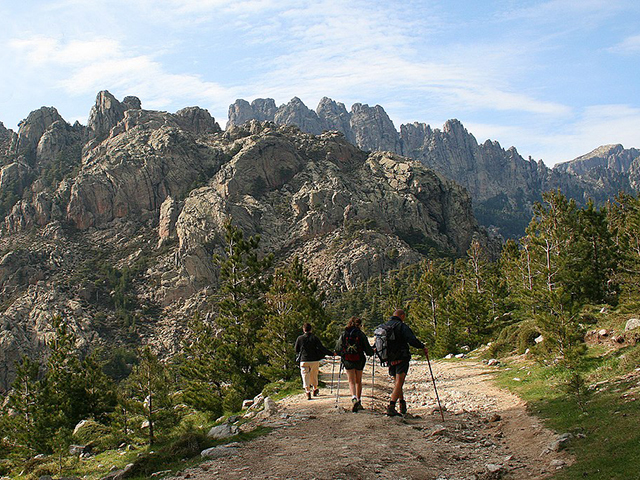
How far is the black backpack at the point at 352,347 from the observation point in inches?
459

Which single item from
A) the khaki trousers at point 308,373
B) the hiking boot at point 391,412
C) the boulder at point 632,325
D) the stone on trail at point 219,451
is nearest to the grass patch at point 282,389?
the khaki trousers at point 308,373

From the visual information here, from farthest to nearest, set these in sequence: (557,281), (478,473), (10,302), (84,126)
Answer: (84,126)
(10,302)
(557,281)
(478,473)

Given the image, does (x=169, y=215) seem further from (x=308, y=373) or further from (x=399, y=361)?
(x=399, y=361)

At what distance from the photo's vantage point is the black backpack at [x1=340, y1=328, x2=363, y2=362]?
11656 mm

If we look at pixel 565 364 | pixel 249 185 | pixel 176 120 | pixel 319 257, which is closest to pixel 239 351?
pixel 565 364

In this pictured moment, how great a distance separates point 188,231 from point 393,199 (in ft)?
195

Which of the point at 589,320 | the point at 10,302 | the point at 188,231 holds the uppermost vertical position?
the point at 188,231

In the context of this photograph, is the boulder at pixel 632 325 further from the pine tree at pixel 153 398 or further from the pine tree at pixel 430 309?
the pine tree at pixel 430 309

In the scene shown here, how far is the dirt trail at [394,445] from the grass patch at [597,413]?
0.40 m

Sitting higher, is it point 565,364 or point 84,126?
point 84,126

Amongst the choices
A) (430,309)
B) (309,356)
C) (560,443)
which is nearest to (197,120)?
(430,309)

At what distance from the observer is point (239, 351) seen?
78.1ft

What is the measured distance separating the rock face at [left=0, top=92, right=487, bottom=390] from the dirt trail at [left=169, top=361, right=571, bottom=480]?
95056 mm

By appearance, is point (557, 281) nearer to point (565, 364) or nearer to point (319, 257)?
point (565, 364)
